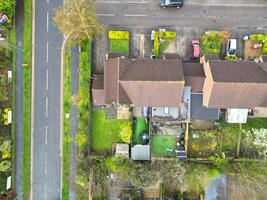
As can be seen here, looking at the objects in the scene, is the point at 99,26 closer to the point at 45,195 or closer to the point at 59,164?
the point at 59,164

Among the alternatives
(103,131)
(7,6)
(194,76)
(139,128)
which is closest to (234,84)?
(194,76)

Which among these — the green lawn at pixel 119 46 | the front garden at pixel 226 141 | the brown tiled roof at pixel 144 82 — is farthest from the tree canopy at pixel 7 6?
the front garden at pixel 226 141

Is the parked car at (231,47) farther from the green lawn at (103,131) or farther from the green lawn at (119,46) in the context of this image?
the green lawn at (103,131)

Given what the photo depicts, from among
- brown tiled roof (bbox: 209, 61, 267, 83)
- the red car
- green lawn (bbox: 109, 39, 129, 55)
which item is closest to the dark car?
the red car

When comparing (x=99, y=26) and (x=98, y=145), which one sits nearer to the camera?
(x=99, y=26)

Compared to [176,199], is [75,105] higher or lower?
higher

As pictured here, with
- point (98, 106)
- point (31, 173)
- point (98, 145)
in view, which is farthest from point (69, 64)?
point (31, 173)
